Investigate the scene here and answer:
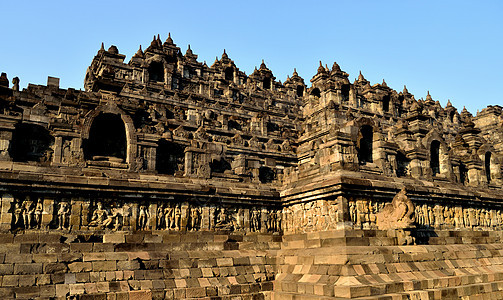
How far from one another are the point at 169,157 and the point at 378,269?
389 inches

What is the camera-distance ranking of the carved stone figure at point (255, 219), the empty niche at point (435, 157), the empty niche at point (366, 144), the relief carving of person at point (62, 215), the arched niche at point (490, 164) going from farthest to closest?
1. the arched niche at point (490, 164)
2. the empty niche at point (435, 157)
3. the empty niche at point (366, 144)
4. the carved stone figure at point (255, 219)
5. the relief carving of person at point (62, 215)

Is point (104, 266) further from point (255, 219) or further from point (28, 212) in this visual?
point (255, 219)

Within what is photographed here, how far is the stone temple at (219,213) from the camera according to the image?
41.6 feet

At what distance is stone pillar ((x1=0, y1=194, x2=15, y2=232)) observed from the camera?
12719 millimetres

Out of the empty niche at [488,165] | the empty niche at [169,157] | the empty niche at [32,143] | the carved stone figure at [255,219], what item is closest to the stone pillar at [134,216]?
the empty niche at [169,157]

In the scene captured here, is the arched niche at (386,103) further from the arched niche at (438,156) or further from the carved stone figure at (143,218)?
the carved stone figure at (143,218)

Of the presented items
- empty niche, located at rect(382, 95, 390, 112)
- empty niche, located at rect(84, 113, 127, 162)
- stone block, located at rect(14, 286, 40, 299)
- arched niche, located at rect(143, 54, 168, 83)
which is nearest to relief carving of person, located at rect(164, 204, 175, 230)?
empty niche, located at rect(84, 113, 127, 162)

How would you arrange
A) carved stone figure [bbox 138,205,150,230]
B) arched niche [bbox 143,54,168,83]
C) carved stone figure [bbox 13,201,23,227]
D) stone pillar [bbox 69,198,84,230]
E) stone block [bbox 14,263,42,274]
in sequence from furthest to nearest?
arched niche [bbox 143,54,168,83] → carved stone figure [bbox 138,205,150,230] → stone pillar [bbox 69,198,84,230] → carved stone figure [bbox 13,201,23,227] → stone block [bbox 14,263,42,274]

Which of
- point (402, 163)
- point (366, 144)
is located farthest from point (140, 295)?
point (402, 163)

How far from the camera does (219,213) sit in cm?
1628

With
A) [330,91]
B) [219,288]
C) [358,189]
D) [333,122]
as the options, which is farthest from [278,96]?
[219,288]

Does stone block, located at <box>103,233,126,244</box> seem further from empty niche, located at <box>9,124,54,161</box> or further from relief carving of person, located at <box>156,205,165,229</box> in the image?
empty niche, located at <box>9,124,54,161</box>

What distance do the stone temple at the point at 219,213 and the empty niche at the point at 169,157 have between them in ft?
0.20

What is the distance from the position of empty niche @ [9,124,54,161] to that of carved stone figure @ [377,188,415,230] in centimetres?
1275
